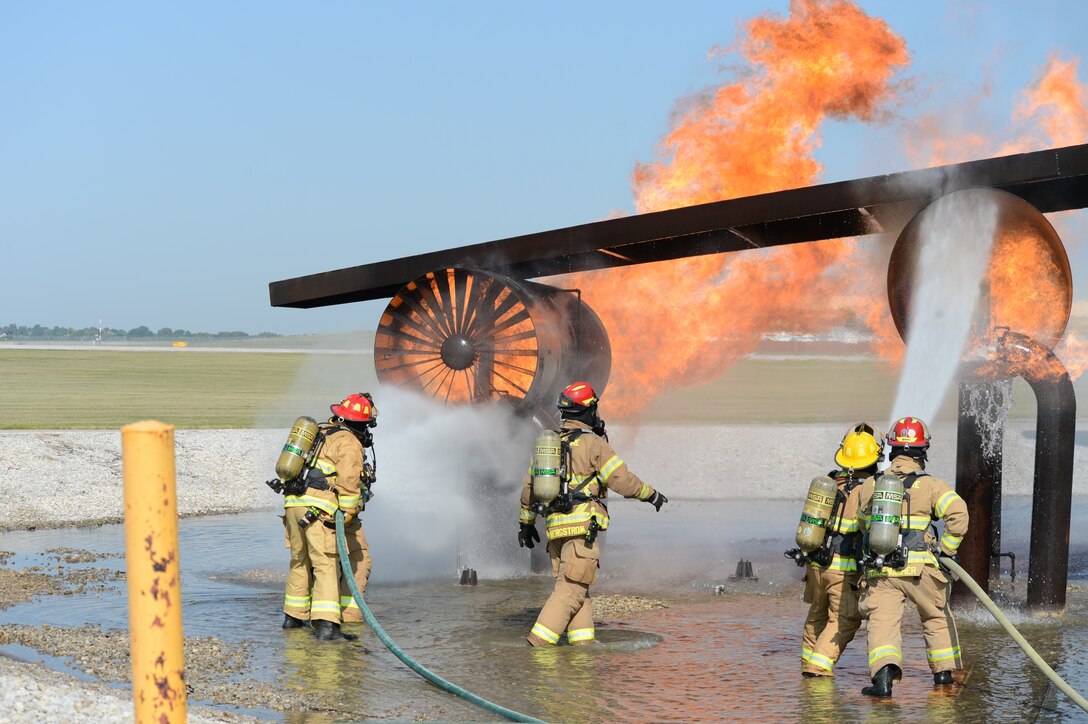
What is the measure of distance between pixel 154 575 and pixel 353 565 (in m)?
6.51

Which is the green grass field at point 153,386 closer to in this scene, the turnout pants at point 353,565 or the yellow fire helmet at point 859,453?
the turnout pants at point 353,565

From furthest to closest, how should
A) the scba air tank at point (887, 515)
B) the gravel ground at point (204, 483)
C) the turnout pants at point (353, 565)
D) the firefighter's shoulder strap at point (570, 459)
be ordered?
the turnout pants at point (353, 565) < the firefighter's shoulder strap at point (570, 459) < the scba air tank at point (887, 515) < the gravel ground at point (204, 483)

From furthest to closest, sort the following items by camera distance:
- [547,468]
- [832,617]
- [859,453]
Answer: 1. [547,468]
2. [859,453]
3. [832,617]

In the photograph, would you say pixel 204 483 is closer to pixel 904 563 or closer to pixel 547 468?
pixel 547 468

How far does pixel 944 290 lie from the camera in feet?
32.1

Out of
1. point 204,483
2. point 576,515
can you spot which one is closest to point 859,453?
point 576,515

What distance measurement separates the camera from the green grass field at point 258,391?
1085 inches

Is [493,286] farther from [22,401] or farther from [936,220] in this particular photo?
[22,401]

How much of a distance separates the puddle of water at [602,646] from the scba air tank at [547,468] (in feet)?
3.84

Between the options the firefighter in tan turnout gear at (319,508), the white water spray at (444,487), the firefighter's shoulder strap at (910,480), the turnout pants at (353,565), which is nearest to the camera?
the firefighter's shoulder strap at (910,480)

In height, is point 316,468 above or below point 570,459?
below

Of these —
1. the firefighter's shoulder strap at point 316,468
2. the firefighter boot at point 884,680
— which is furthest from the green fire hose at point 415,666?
the firefighter boot at point 884,680

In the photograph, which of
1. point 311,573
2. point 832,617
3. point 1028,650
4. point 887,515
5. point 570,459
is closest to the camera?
point 1028,650

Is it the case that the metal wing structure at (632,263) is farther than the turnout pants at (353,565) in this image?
No
